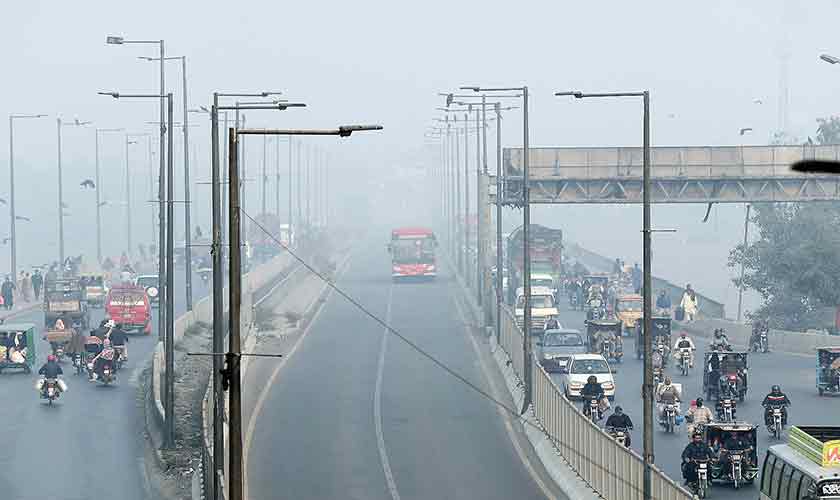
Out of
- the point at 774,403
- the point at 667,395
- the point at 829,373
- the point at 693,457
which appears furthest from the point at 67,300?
the point at 693,457

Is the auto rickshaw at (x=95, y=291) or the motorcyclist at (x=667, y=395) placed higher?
the auto rickshaw at (x=95, y=291)

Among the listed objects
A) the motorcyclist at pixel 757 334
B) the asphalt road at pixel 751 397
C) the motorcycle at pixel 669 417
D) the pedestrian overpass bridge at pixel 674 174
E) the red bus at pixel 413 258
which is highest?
the pedestrian overpass bridge at pixel 674 174

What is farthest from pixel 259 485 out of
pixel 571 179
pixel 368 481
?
pixel 571 179

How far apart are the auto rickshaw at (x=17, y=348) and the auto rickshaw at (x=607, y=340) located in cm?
2090

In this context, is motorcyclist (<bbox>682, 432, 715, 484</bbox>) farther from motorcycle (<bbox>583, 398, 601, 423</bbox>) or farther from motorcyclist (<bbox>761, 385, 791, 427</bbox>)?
motorcycle (<bbox>583, 398, 601, 423</bbox>)

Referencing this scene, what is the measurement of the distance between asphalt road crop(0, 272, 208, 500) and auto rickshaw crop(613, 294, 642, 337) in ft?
75.6

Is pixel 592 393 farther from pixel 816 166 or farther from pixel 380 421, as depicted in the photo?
pixel 816 166

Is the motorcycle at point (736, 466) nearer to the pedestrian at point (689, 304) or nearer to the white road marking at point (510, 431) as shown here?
the white road marking at point (510, 431)

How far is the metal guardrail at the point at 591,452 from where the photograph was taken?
31.2 m

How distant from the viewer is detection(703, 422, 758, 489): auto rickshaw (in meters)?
37.4

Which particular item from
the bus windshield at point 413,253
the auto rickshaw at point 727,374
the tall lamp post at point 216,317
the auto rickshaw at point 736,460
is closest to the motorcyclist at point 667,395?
the auto rickshaw at point 727,374

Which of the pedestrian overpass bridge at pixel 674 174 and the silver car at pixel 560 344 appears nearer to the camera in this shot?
the silver car at pixel 560 344

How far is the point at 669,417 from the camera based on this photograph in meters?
47.5

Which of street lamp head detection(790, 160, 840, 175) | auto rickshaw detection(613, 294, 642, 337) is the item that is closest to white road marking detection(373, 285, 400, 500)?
auto rickshaw detection(613, 294, 642, 337)
